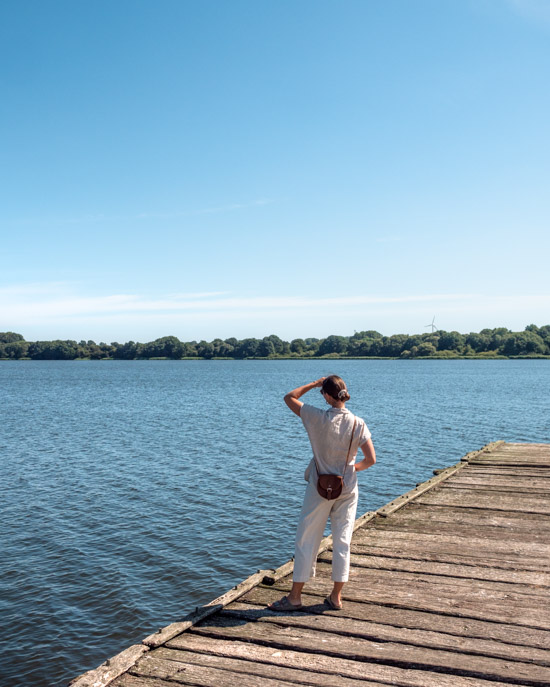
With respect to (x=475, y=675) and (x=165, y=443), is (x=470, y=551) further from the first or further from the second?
(x=165, y=443)

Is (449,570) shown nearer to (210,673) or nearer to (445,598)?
(445,598)

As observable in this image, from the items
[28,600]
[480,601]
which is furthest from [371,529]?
[28,600]

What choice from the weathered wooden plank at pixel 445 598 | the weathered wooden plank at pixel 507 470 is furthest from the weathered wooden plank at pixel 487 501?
the weathered wooden plank at pixel 445 598

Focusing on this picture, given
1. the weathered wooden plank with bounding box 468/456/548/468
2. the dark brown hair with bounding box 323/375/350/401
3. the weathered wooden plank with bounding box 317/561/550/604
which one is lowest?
the weathered wooden plank with bounding box 468/456/548/468

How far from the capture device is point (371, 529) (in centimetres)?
962

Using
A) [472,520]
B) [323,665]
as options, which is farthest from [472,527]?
[323,665]

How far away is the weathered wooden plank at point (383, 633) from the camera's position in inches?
207

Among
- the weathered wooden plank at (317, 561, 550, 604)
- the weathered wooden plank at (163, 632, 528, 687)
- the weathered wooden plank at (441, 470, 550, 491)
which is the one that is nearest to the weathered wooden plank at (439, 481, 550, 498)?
the weathered wooden plank at (441, 470, 550, 491)

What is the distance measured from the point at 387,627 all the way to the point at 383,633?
0.17 meters

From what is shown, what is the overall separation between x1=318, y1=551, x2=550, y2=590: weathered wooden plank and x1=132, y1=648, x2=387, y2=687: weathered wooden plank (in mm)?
2870

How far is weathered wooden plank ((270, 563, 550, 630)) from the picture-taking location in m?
6.09

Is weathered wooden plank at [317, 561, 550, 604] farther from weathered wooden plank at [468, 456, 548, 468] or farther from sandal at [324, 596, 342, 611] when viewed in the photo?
weathered wooden plank at [468, 456, 548, 468]

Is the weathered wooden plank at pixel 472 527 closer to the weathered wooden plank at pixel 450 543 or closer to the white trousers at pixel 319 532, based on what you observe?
the weathered wooden plank at pixel 450 543

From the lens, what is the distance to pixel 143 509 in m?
18.7
